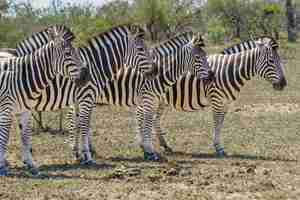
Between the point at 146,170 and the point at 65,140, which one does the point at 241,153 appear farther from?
the point at 65,140

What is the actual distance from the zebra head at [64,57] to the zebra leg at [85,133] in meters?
0.91

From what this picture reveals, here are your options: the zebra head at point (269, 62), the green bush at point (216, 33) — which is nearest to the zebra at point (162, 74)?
the zebra head at point (269, 62)

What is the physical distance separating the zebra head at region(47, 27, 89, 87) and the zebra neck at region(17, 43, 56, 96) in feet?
0.30

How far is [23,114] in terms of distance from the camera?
10.0 m

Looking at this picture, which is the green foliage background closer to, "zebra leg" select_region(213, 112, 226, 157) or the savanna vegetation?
the savanna vegetation

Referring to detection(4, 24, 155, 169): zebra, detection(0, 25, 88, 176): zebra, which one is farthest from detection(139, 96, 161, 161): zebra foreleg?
detection(0, 25, 88, 176): zebra

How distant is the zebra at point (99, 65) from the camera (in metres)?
10.5

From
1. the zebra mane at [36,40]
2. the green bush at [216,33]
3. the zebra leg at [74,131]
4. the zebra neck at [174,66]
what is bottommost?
the zebra leg at [74,131]

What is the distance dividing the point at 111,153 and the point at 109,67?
1764mm

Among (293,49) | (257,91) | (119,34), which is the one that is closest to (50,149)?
(119,34)

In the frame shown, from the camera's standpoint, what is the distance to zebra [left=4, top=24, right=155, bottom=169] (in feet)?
34.4

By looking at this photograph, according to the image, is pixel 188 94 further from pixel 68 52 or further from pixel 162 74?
pixel 68 52

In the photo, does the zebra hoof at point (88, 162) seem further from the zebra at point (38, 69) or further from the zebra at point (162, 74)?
the zebra at point (38, 69)

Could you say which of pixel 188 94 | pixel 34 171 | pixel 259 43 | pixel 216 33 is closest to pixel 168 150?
pixel 188 94
